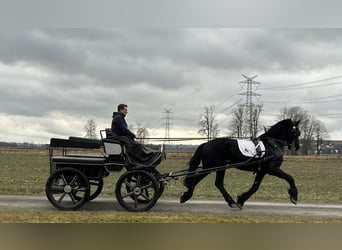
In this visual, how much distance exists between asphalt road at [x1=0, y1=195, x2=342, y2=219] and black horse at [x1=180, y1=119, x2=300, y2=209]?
0.30 meters

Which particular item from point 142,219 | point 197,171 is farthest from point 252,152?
point 142,219

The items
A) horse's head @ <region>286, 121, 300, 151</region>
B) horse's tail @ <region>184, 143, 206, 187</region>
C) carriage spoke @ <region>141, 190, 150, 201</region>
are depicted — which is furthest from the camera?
horse's head @ <region>286, 121, 300, 151</region>

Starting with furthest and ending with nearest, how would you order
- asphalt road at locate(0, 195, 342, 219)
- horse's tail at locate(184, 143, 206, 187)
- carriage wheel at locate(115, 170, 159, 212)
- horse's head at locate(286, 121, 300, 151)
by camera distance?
horse's head at locate(286, 121, 300, 151) → horse's tail at locate(184, 143, 206, 187) → asphalt road at locate(0, 195, 342, 219) → carriage wheel at locate(115, 170, 159, 212)

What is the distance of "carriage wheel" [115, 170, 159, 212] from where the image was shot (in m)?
8.01

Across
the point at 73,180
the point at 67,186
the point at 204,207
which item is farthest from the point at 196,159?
the point at 67,186

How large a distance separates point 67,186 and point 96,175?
1.90 feet

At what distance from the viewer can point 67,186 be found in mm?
8102

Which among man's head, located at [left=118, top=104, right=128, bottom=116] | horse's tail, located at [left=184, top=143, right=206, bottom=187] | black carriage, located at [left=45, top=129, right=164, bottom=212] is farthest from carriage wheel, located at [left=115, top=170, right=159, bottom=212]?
man's head, located at [left=118, top=104, right=128, bottom=116]

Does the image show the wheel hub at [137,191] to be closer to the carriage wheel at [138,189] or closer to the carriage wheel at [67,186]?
the carriage wheel at [138,189]

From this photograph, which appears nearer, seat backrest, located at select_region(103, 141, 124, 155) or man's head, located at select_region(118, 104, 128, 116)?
seat backrest, located at select_region(103, 141, 124, 155)

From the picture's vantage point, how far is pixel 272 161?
8594 mm

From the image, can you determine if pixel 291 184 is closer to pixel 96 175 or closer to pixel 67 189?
pixel 96 175

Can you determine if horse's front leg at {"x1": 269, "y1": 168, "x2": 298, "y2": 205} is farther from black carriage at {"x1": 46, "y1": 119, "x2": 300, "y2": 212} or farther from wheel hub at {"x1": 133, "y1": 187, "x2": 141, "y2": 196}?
wheel hub at {"x1": 133, "y1": 187, "x2": 141, "y2": 196}

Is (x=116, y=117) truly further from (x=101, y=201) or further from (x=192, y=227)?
(x=192, y=227)
